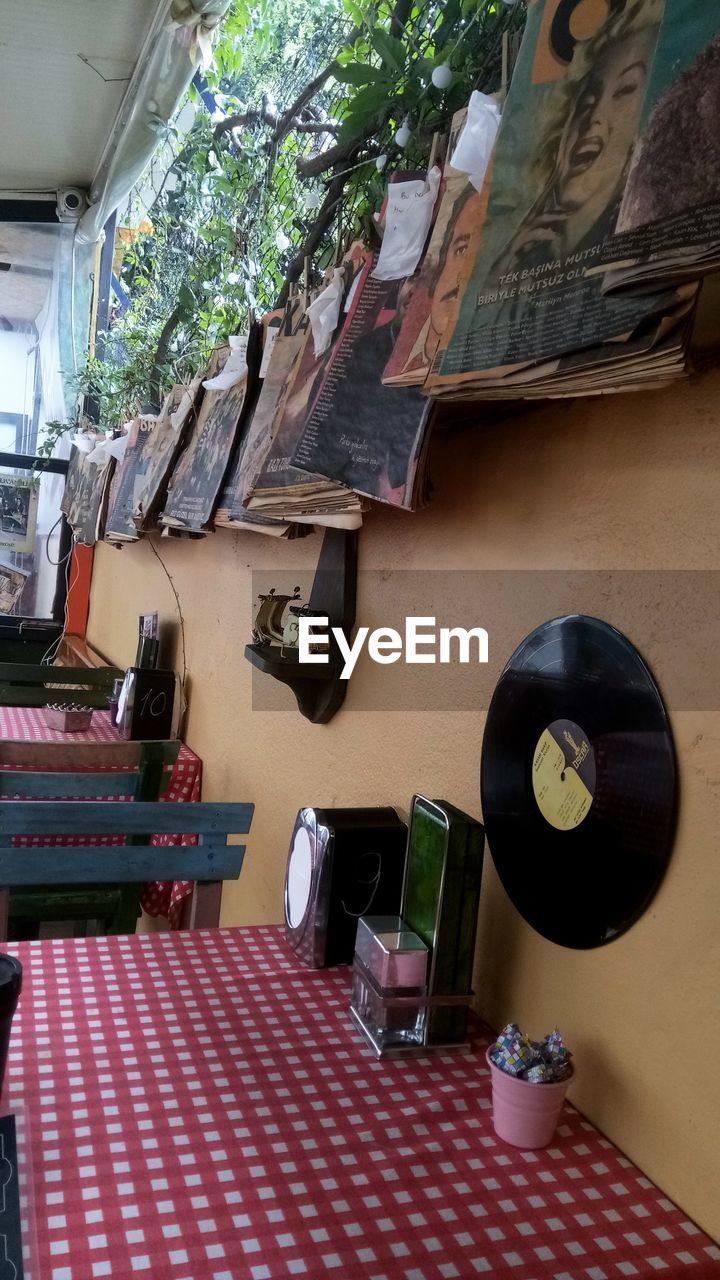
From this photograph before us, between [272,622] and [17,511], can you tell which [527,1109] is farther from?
Answer: [17,511]

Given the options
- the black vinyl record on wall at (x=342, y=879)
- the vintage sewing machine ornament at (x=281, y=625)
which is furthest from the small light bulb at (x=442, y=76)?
the black vinyl record on wall at (x=342, y=879)

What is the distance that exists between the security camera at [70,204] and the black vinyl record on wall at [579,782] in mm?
5111

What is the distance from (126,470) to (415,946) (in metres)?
2.61

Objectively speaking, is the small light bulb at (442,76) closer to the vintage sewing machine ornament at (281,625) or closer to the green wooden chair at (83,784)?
the vintage sewing machine ornament at (281,625)

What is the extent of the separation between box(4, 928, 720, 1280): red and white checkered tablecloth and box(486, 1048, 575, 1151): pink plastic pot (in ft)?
0.06

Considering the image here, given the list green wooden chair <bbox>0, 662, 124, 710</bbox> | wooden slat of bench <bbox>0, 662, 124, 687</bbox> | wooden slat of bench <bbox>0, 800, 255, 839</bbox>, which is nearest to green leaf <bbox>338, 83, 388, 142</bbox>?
wooden slat of bench <bbox>0, 800, 255, 839</bbox>

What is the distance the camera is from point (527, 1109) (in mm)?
1015

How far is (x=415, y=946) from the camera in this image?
1229mm

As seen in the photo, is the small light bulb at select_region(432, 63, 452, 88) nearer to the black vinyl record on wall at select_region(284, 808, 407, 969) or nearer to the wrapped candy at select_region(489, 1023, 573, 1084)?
the black vinyl record on wall at select_region(284, 808, 407, 969)

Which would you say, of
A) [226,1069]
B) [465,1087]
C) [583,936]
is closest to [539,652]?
→ [583,936]

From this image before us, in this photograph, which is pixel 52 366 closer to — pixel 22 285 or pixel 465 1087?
pixel 22 285

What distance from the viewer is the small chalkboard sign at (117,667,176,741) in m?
3.18

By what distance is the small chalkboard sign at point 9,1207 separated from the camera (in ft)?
2.54

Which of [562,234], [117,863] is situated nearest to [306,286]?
[562,234]
